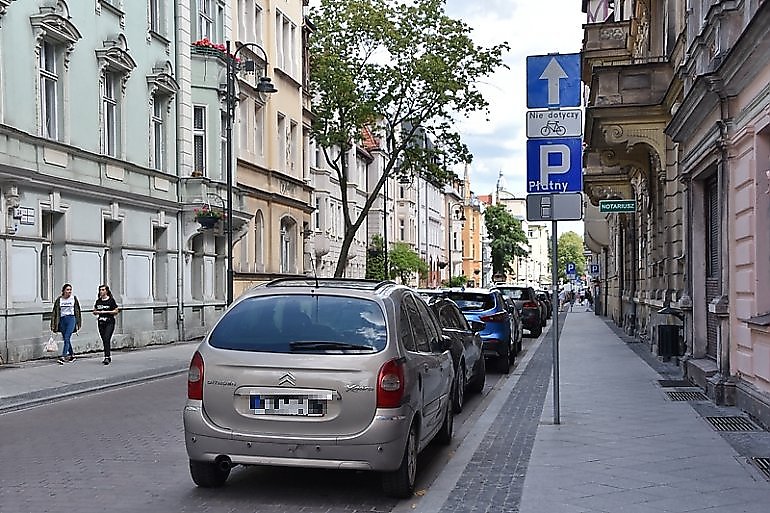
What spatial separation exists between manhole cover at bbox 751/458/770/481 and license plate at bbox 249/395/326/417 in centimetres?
387

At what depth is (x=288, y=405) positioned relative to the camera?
23.4ft

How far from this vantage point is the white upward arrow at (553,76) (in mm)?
11125

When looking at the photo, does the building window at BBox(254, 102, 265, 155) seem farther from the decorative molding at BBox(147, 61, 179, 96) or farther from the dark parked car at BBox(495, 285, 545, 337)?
the dark parked car at BBox(495, 285, 545, 337)

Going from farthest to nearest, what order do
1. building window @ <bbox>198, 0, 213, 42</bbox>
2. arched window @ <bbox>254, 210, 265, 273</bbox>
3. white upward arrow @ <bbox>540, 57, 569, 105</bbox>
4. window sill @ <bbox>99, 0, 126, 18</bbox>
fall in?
arched window @ <bbox>254, 210, 265, 273</bbox>
building window @ <bbox>198, 0, 213, 42</bbox>
window sill @ <bbox>99, 0, 126, 18</bbox>
white upward arrow @ <bbox>540, 57, 569, 105</bbox>

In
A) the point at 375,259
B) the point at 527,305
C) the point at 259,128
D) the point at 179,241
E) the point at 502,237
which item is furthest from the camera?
the point at 502,237

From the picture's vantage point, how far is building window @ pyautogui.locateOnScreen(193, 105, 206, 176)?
2967 centimetres

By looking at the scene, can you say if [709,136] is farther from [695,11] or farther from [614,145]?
[614,145]

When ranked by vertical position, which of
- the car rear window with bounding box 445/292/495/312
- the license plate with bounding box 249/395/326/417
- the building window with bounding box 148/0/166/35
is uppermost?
the building window with bounding box 148/0/166/35

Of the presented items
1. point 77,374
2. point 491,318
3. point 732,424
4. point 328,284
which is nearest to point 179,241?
point 77,374

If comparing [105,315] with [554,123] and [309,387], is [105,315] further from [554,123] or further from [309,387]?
[309,387]

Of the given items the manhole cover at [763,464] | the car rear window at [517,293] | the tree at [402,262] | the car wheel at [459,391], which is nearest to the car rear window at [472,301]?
the car wheel at [459,391]

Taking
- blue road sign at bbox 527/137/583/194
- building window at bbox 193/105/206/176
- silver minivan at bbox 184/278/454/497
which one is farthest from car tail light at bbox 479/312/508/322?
building window at bbox 193/105/206/176

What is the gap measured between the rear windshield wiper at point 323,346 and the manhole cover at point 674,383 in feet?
30.4

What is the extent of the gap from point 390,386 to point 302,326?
872 mm
